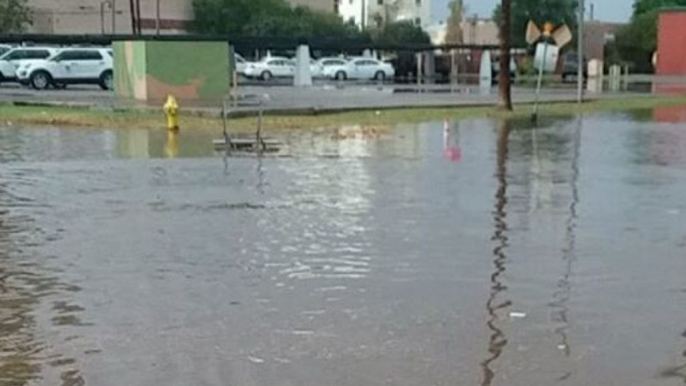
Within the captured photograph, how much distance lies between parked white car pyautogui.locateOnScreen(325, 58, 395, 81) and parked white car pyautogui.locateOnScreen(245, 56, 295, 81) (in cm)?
310

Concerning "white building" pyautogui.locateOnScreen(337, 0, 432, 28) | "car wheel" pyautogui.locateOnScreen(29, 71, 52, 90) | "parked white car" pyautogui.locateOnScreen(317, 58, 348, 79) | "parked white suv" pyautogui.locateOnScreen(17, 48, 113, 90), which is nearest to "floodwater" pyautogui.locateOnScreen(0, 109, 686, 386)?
"parked white suv" pyautogui.locateOnScreen(17, 48, 113, 90)

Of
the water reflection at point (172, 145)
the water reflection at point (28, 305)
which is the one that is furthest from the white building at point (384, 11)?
the water reflection at point (28, 305)

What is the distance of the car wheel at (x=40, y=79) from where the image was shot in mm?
50156

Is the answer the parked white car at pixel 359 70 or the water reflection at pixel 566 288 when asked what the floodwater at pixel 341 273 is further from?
the parked white car at pixel 359 70

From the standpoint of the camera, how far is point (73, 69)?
50.3 meters

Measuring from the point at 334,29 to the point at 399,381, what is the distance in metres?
99.6

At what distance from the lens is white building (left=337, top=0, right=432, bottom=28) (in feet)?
461

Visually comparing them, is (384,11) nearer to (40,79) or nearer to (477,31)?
(477,31)

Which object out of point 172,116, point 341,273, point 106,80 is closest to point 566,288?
point 341,273

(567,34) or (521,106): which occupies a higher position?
(567,34)

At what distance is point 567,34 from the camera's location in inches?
1324

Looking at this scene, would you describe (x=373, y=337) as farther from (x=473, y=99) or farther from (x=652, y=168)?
(x=473, y=99)

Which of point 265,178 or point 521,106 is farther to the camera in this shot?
point 521,106

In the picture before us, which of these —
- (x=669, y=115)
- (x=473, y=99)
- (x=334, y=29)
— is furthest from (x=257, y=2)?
(x=669, y=115)
